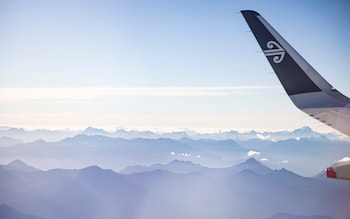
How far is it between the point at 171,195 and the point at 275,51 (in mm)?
50156

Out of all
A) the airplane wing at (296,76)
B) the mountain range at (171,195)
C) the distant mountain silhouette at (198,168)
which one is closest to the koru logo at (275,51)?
the airplane wing at (296,76)

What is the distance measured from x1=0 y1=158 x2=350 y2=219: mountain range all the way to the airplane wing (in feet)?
135

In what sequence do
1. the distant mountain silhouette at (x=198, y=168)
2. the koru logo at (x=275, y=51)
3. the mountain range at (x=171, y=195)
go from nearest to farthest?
1. the koru logo at (x=275, y=51)
2. the mountain range at (x=171, y=195)
3. the distant mountain silhouette at (x=198, y=168)

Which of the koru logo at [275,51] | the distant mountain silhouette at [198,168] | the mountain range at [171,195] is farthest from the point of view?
the distant mountain silhouette at [198,168]

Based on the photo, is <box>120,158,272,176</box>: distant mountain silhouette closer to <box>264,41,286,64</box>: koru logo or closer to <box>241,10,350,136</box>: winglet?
<box>241,10,350,136</box>: winglet

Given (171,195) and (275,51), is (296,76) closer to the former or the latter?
(275,51)

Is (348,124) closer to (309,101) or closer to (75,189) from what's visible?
(309,101)

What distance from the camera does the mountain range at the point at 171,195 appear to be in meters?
42.8

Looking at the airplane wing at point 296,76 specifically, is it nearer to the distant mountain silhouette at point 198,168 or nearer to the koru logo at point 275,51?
the koru logo at point 275,51

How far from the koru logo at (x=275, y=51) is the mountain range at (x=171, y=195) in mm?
41239

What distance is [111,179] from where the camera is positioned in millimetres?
53250

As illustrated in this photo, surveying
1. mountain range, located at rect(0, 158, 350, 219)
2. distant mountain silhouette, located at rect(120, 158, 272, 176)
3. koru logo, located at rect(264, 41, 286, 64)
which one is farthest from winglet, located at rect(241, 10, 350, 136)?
distant mountain silhouette, located at rect(120, 158, 272, 176)

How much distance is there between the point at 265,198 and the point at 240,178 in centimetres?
780

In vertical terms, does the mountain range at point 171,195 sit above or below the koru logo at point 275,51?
below
